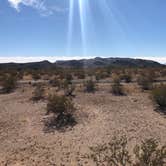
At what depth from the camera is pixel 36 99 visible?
20203 millimetres

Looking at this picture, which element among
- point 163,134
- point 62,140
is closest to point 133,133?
point 163,134

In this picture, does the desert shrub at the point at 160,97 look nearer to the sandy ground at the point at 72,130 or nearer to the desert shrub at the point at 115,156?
the sandy ground at the point at 72,130

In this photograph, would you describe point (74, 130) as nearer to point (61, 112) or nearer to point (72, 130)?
point (72, 130)

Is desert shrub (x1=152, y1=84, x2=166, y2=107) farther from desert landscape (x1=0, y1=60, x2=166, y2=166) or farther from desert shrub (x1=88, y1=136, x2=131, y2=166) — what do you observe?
desert shrub (x1=88, y1=136, x2=131, y2=166)

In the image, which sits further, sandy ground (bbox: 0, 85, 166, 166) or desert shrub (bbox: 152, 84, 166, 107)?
desert shrub (bbox: 152, 84, 166, 107)

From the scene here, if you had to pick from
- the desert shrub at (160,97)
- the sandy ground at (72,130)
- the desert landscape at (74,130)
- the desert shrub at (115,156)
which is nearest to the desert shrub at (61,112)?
the desert landscape at (74,130)

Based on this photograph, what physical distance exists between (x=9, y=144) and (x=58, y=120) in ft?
11.6

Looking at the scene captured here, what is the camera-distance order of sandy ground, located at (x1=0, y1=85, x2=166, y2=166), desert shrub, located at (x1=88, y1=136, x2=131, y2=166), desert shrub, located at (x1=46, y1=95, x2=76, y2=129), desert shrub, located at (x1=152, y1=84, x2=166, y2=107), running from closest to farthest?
desert shrub, located at (x1=88, y1=136, x2=131, y2=166), sandy ground, located at (x1=0, y1=85, x2=166, y2=166), desert shrub, located at (x1=46, y1=95, x2=76, y2=129), desert shrub, located at (x1=152, y1=84, x2=166, y2=107)

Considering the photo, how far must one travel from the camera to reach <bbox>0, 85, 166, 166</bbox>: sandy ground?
9398 mm

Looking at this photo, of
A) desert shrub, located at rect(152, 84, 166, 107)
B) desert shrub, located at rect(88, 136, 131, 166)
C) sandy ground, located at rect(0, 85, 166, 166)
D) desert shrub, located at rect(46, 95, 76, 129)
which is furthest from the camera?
desert shrub, located at rect(152, 84, 166, 107)

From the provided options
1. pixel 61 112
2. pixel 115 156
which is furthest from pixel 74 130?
pixel 115 156

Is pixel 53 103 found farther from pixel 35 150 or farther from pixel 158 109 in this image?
pixel 158 109

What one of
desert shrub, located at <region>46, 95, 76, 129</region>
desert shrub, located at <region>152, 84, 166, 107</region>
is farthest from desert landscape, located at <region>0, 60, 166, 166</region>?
desert shrub, located at <region>152, 84, 166, 107</region>

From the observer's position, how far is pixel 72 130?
40.1ft
